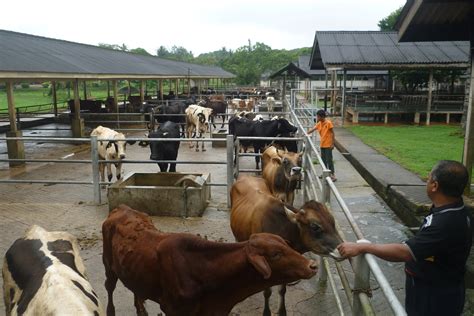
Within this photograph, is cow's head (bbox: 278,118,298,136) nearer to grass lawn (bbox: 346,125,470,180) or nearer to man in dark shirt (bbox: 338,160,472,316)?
grass lawn (bbox: 346,125,470,180)

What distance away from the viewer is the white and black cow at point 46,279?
2963 mm

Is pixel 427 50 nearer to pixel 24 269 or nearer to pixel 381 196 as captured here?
pixel 381 196

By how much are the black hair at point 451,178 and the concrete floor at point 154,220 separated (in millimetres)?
2506

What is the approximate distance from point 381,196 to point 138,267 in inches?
277

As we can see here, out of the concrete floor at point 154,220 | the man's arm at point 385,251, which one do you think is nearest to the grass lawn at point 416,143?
the concrete floor at point 154,220

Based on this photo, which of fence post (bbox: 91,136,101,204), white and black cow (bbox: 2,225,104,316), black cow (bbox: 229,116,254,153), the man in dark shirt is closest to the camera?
the man in dark shirt

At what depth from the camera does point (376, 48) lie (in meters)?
22.7

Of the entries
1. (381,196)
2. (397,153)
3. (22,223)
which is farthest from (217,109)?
(22,223)

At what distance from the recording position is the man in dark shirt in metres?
2.49

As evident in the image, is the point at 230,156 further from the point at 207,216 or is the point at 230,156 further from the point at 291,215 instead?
the point at 291,215

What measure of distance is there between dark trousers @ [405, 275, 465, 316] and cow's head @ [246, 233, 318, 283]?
68 centimetres

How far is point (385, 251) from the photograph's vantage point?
2.61 m

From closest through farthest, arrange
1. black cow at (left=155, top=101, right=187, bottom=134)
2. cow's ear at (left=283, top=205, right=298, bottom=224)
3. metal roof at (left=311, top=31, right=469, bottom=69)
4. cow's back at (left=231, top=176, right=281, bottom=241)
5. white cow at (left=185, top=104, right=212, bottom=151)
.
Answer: cow's ear at (left=283, top=205, right=298, bottom=224) < cow's back at (left=231, top=176, right=281, bottom=241) < white cow at (left=185, top=104, right=212, bottom=151) < black cow at (left=155, top=101, right=187, bottom=134) < metal roof at (left=311, top=31, right=469, bottom=69)

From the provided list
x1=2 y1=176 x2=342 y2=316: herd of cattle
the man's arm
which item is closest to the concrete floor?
x1=2 y1=176 x2=342 y2=316: herd of cattle
